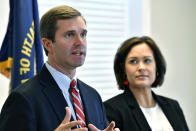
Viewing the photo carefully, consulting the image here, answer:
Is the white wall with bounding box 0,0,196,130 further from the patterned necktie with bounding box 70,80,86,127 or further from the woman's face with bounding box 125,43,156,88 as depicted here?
the patterned necktie with bounding box 70,80,86,127

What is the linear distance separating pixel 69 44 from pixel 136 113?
1080 mm

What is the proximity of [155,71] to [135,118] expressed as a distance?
0.48m

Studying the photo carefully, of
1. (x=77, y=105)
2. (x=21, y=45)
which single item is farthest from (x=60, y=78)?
(x=21, y=45)

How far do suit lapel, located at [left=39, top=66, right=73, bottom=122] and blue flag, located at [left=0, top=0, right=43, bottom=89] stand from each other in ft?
1.98

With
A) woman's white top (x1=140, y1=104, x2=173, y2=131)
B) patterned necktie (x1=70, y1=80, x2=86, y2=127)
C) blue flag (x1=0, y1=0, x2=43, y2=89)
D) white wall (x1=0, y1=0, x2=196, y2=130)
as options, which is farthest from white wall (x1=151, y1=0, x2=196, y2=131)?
patterned necktie (x1=70, y1=80, x2=86, y2=127)

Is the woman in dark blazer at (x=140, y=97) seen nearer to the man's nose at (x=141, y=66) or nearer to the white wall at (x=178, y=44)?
the man's nose at (x=141, y=66)

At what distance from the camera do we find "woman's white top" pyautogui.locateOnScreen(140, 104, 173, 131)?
7.78 feet

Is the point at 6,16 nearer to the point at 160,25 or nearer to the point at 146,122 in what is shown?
the point at 146,122

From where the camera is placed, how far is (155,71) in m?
2.56

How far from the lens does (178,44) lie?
11.8 feet

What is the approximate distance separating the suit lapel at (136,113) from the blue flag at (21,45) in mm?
774

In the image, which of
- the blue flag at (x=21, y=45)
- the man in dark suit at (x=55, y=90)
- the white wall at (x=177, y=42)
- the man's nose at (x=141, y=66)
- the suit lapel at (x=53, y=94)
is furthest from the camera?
the white wall at (x=177, y=42)

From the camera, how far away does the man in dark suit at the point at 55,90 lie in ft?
4.42

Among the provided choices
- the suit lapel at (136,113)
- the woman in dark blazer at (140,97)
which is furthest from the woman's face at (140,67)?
the suit lapel at (136,113)
